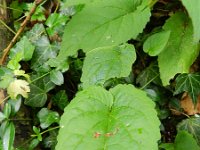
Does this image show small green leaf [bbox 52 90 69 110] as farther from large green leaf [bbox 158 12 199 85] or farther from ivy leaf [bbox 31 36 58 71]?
large green leaf [bbox 158 12 199 85]

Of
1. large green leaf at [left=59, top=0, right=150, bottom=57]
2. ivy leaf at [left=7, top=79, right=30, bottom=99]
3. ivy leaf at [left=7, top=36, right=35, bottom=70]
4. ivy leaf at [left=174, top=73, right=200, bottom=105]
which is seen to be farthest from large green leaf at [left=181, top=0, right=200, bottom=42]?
ivy leaf at [left=7, top=36, right=35, bottom=70]

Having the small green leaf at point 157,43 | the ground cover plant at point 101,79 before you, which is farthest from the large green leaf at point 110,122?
the small green leaf at point 157,43

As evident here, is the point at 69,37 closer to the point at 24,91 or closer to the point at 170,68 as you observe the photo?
the point at 24,91

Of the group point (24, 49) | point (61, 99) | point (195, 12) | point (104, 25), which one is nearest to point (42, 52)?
point (24, 49)

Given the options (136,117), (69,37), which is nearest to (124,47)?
(69,37)

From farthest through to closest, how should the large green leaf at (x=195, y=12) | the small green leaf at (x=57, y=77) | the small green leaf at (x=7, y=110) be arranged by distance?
the small green leaf at (x=57, y=77), the small green leaf at (x=7, y=110), the large green leaf at (x=195, y=12)

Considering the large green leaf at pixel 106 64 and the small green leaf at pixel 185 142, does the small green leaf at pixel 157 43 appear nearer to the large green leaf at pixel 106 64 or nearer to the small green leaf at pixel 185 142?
the large green leaf at pixel 106 64

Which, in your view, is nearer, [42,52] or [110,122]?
[110,122]

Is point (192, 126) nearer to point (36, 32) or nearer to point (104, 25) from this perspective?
point (104, 25)
